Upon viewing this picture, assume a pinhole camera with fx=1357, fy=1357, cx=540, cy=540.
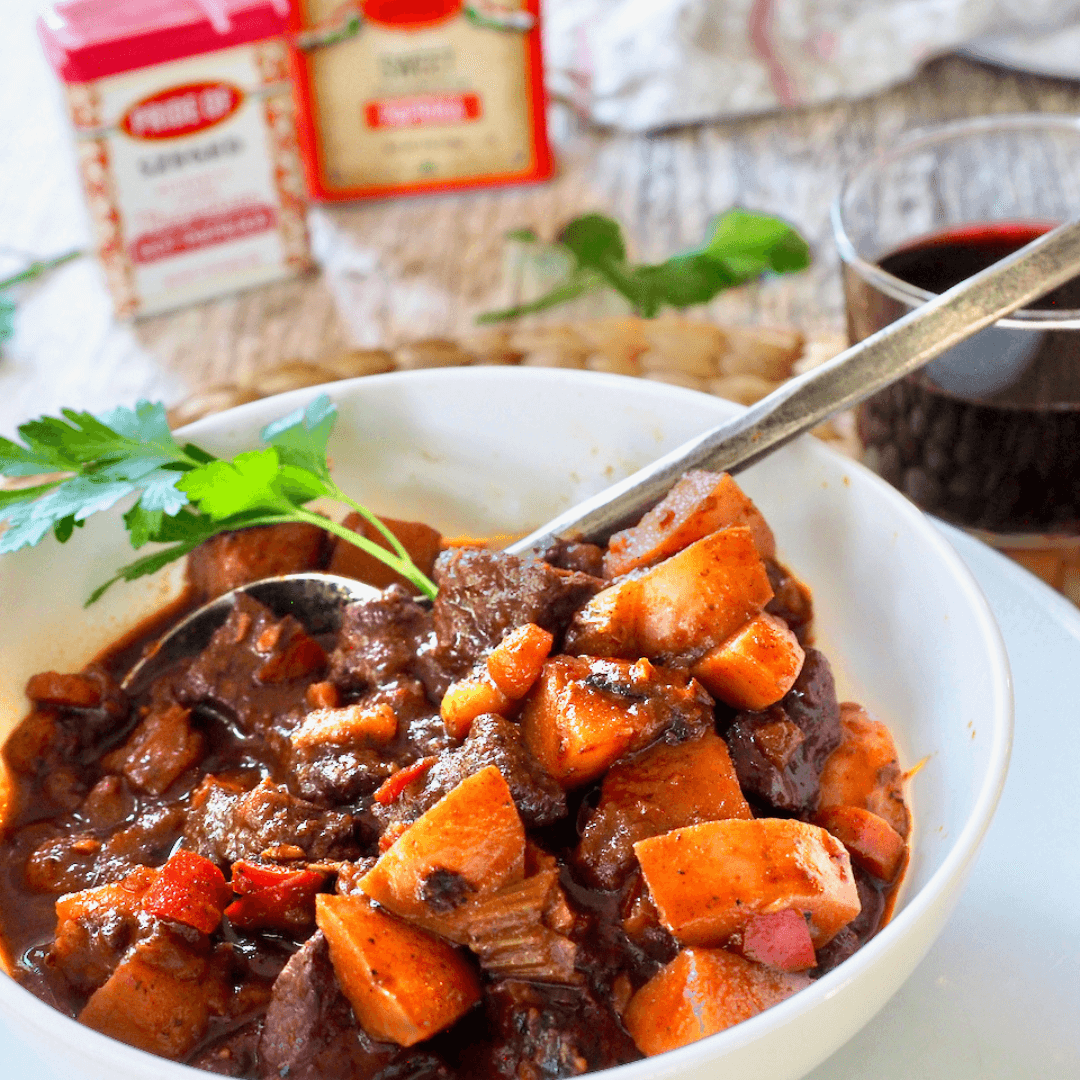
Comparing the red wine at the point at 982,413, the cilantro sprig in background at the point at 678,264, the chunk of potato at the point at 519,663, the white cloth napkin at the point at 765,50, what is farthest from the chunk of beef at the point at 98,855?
the white cloth napkin at the point at 765,50

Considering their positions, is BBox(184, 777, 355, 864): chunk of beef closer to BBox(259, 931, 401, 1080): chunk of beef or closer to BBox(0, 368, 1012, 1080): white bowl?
BBox(259, 931, 401, 1080): chunk of beef

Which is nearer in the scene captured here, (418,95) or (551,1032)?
(551,1032)

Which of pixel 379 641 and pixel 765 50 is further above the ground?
pixel 765 50

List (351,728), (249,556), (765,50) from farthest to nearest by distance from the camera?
(765,50), (249,556), (351,728)

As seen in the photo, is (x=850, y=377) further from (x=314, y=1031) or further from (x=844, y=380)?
(x=314, y=1031)

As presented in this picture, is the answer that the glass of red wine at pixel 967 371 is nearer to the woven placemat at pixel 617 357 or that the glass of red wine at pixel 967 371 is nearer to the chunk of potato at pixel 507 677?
the woven placemat at pixel 617 357

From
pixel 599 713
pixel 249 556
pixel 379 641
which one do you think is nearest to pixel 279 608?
pixel 249 556
